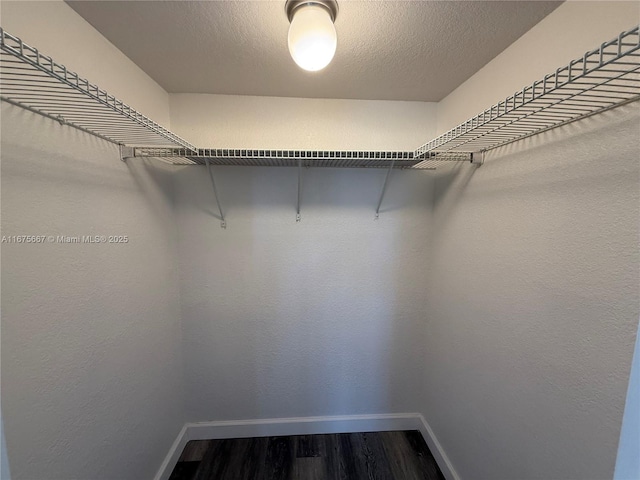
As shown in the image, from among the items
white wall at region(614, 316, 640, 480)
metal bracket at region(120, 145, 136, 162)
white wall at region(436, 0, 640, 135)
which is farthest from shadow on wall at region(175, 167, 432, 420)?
white wall at region(614, 316, 640, 480)

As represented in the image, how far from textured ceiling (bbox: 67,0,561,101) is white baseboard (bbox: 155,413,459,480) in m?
2.16

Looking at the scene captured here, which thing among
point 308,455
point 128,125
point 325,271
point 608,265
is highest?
point 128,125

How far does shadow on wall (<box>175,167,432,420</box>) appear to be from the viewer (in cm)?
163

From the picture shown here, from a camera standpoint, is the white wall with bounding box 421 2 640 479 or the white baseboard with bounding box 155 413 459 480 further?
the white baseboard with bounding box 155 413 459 480

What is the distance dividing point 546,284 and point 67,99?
1.70 m

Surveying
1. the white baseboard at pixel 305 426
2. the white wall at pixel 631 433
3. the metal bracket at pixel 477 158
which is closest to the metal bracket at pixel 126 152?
the metal bracket at pixel 477 158

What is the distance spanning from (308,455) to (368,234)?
1.49 m

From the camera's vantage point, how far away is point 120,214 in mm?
1132

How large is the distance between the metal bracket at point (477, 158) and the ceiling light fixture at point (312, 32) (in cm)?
85

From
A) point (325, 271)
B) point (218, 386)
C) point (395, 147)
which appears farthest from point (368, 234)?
point (218, 386)

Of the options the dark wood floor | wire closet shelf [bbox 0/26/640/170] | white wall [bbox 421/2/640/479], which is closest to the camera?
wire closet shelf [bbox 0/26/640/170]

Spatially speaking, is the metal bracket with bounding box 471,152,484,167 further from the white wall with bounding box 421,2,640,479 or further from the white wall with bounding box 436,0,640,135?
the white wall with bounding box 436,0,640,135

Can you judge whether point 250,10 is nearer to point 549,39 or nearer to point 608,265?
point 549,39

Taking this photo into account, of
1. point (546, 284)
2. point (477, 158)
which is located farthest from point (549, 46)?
point (546, 284)
